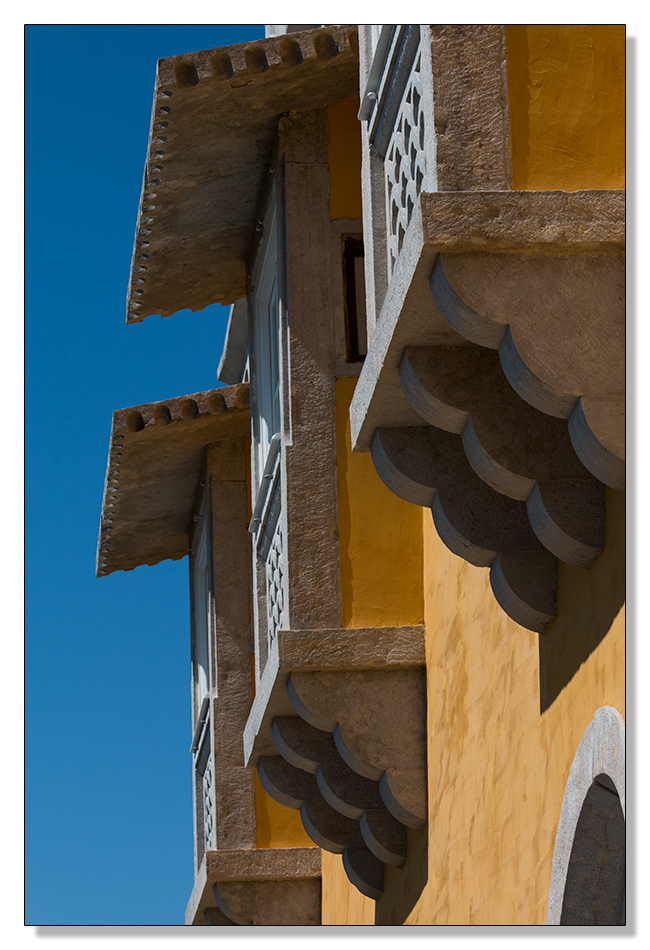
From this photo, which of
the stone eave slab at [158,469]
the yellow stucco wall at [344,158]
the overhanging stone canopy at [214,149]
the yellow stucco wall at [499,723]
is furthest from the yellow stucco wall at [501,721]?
the stone eave slab at [158,469]

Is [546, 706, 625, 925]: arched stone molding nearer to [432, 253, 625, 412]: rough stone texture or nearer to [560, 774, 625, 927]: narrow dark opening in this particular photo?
[560, 774, 625, 927]: narrow dark opening

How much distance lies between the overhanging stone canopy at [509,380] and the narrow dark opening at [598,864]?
0.58 m

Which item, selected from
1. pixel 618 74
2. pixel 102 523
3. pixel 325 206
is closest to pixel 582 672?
pixel 618 74

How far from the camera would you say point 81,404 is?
5.74m

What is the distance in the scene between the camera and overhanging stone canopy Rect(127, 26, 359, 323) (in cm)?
605

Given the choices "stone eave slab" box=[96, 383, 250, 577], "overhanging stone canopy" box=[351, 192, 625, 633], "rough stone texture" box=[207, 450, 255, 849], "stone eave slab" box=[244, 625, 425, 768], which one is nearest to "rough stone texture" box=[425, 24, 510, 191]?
"overhanging stone canopy" box=[351, 192, 625, 633]

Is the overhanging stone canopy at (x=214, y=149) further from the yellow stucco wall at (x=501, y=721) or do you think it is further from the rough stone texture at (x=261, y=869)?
the rough stone texture at (x=261, y=869)

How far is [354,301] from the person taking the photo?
6.31m

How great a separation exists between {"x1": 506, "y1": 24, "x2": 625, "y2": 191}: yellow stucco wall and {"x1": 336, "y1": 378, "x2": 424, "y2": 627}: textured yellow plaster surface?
2.55m

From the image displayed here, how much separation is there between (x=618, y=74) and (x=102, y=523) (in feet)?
20.8

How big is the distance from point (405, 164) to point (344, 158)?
2.50 m

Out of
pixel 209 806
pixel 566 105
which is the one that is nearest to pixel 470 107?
pixel 566 105

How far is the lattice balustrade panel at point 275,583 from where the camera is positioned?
637 cm

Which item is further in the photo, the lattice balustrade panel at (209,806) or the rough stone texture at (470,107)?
the lattice balustrade panel at (209,806)
